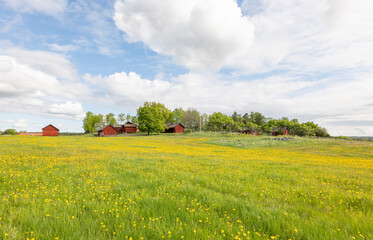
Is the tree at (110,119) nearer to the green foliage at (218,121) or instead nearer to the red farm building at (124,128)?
the red farm building at (124,128)

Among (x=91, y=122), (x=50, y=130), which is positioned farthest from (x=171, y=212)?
(x=91, y=122)

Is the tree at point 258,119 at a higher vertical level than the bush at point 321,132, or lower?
higher

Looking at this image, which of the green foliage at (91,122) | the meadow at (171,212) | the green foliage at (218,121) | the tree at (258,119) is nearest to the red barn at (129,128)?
the green foliage at (91,122)

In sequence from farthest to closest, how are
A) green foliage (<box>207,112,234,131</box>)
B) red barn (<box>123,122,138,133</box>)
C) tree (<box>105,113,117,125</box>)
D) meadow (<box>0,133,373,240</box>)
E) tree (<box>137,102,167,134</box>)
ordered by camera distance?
tree (<box>105,113,117,125</box>) < red barn (<box>123,122,138,133</box>) < green foliage (<box>207,112,234,131</box>) < tree (<box>137,102,167,134</box>) < meadow (<box>0,133,373,240</box>)

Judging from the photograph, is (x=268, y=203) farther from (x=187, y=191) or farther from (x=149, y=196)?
(x=149, y=196)

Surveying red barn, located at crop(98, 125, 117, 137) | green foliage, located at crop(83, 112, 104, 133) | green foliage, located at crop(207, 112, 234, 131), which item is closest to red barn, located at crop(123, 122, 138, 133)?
red barn, located at crop(98, 125, 117, 137)

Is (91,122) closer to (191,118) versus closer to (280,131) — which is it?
(191,118)

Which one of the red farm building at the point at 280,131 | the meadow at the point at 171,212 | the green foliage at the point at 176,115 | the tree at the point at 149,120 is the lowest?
the meadow at the point at 171,212

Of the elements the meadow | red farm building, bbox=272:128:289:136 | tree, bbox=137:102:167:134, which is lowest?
the meadow

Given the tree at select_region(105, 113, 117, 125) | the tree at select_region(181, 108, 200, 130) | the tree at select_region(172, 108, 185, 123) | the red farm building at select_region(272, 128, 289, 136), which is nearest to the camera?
the red farm building at select_region(272, 128, 289, 136)

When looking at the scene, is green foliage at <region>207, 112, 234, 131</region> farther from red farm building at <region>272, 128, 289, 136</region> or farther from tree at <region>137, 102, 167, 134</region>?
tree at <region>137, 102, 167, 134</region>

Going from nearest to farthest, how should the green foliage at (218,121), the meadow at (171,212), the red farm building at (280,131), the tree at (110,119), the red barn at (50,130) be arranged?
the meadow at (171,212), the red barn at (50,130), the green foliage at (218,121), the red farm building at (280,131), the tree at (110,119)

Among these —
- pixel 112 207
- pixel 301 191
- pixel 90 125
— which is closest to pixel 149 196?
pixel 112 207

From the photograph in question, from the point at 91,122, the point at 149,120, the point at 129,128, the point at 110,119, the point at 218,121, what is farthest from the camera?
the point at 110,119
